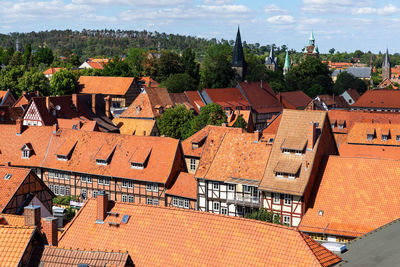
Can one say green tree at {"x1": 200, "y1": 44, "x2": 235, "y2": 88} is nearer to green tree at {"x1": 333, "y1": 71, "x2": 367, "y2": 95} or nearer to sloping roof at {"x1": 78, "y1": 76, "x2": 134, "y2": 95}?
sloping roof at {"x1": 78, "y1": 76, "x2": 134, "y2": 95}

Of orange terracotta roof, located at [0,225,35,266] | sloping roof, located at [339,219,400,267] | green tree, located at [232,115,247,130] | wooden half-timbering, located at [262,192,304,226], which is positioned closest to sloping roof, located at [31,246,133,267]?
orange terracotta roof, located at [0,225,35,266]

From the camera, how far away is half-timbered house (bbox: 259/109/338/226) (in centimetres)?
3712

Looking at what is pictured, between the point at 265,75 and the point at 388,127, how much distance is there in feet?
205

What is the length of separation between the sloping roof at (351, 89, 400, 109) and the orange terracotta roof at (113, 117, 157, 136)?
153 feet

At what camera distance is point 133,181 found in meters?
45.5

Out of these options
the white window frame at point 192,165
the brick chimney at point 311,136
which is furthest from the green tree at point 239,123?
the brick chimney at point 311,136

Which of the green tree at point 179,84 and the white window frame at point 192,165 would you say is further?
the green tree at point 179,84

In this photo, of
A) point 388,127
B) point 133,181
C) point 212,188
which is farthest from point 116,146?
point 388,127

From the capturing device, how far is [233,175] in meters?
41.0

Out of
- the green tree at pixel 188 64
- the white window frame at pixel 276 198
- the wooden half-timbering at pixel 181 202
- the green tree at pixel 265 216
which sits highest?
the green tree at pixel 188 64

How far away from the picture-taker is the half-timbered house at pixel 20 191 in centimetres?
3406

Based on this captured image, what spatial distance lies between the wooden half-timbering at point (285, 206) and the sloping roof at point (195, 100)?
4905cm

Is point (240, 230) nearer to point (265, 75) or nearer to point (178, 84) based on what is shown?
point (178, 84)

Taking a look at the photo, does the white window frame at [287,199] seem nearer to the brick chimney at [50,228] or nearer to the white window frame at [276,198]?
the white window frame at [276,198]
